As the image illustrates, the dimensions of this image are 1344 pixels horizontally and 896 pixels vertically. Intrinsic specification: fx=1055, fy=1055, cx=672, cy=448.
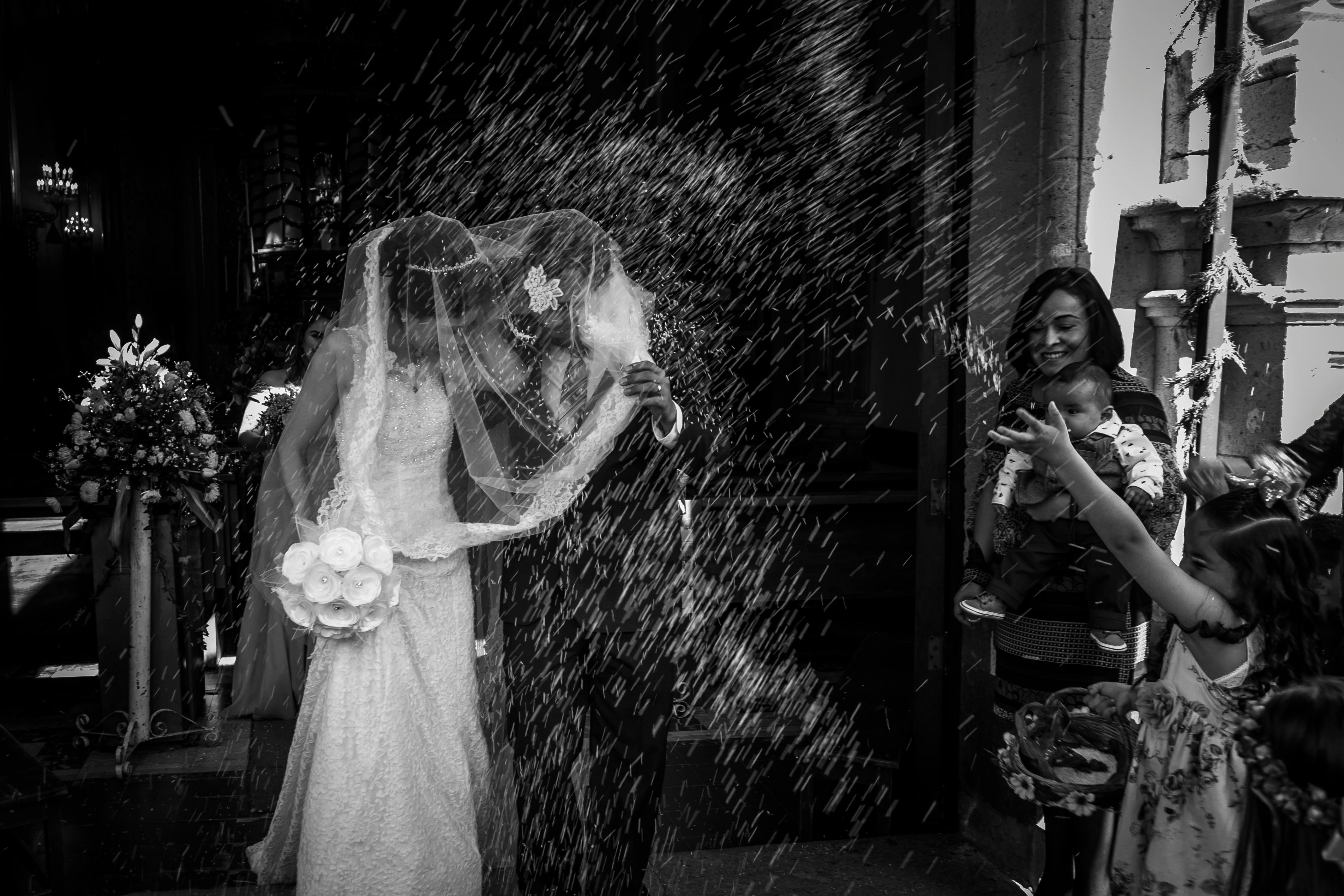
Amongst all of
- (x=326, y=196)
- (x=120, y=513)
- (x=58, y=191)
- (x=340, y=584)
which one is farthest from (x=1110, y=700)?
(x=58, y=191)

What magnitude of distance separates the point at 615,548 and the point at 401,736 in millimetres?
922

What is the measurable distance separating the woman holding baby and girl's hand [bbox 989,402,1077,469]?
0.35 metres

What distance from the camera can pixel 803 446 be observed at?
47.7 feet

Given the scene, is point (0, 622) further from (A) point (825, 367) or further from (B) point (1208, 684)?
(A) point (825, 367)

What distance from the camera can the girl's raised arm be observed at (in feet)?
8.14

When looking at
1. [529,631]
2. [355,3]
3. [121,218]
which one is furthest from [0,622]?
[121,218]

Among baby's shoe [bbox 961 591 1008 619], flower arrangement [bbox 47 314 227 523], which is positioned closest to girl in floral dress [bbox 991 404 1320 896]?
A: baby's shoe [bbox 961 591 1008 619]

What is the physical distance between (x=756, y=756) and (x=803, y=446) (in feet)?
31.2

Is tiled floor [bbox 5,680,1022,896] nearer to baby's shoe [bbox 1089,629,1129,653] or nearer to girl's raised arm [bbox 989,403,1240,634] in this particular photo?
baby's shoe [bbox 1089,629,1129,653]

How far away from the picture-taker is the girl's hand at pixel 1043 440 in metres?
2.64

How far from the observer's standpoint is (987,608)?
3314 mm

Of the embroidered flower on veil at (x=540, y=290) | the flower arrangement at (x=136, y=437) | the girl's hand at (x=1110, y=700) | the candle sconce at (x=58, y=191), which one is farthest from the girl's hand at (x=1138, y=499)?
the candle sconce at (x=58, y=191)

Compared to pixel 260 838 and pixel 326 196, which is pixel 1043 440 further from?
pixel 326 196

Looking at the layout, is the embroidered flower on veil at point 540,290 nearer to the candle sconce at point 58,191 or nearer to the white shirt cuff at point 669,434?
the white shirt cuff at point 669,434
